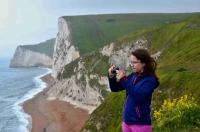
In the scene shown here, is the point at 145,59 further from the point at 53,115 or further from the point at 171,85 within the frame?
the point at 53,115

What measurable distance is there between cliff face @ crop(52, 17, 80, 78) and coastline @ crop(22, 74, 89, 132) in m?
40.6

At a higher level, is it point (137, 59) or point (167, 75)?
point (137, 59)

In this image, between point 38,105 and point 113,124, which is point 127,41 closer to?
point 38,105

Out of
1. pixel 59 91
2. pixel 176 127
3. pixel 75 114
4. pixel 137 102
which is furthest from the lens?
pixel 59 91

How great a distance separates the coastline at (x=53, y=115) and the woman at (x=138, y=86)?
63944mm

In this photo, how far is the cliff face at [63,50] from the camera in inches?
6230

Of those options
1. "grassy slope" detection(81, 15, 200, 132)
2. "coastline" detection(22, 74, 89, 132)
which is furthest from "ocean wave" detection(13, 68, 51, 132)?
"grassy slope" detection(81, 15, 200, 132)

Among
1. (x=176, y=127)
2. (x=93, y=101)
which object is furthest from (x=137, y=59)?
(x=93, y=101)

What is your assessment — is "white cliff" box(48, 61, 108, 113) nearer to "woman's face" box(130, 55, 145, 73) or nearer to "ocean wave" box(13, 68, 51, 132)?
"ocean wave" box(13, 68, 51, 132)

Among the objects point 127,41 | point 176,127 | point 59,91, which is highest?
point 176,127

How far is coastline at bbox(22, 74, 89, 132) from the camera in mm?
78625

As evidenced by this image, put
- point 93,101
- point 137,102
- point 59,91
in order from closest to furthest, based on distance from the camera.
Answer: point 137,102 < point 93,101 < point 59,91

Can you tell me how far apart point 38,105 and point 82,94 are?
10172 millimetres

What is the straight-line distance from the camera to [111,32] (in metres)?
176
